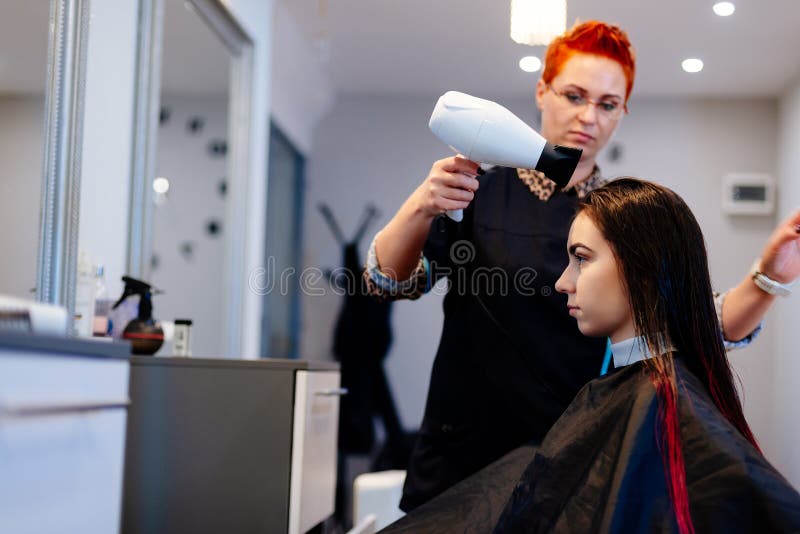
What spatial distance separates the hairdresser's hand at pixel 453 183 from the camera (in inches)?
60.0

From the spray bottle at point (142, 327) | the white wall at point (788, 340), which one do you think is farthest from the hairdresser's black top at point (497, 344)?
the white wall at point (788, 340)

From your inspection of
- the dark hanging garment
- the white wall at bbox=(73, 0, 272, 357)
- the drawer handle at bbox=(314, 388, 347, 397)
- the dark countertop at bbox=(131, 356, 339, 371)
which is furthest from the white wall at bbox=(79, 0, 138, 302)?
the dark hanging garment

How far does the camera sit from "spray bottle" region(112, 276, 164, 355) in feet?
8.04

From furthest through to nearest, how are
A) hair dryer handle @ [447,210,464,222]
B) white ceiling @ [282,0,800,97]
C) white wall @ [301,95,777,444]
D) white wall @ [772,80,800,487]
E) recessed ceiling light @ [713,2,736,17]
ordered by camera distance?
1. white wall @ [301,95,777,444]
2. white wall @ [772,80,800,487]
3. white ceiling @ [282,0,800,97]
4. recessed ceiling light @ [713,2,736,17]
5. hair dryer handle @ [447,210,464,222]

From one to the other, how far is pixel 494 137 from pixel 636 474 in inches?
21.8

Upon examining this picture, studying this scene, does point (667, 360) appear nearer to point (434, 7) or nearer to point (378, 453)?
point (434, 7)

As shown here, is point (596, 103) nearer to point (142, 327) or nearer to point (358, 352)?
point (142, 327)

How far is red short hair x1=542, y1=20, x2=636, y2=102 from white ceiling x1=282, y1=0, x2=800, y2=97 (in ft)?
8.64

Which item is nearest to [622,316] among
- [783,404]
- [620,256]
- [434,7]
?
[620,256]

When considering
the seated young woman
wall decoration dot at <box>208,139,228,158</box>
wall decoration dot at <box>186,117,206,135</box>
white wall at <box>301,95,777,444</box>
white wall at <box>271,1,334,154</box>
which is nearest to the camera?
the seated young woman

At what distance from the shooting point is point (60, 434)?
1290 mm

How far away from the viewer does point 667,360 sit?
4.70 ft

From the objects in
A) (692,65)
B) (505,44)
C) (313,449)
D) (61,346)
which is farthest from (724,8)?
(61,346)

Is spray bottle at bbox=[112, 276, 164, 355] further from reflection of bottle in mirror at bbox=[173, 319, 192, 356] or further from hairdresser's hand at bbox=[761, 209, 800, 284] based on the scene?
hairdresser's hand at bbox=[761, 209, 800, 284]
